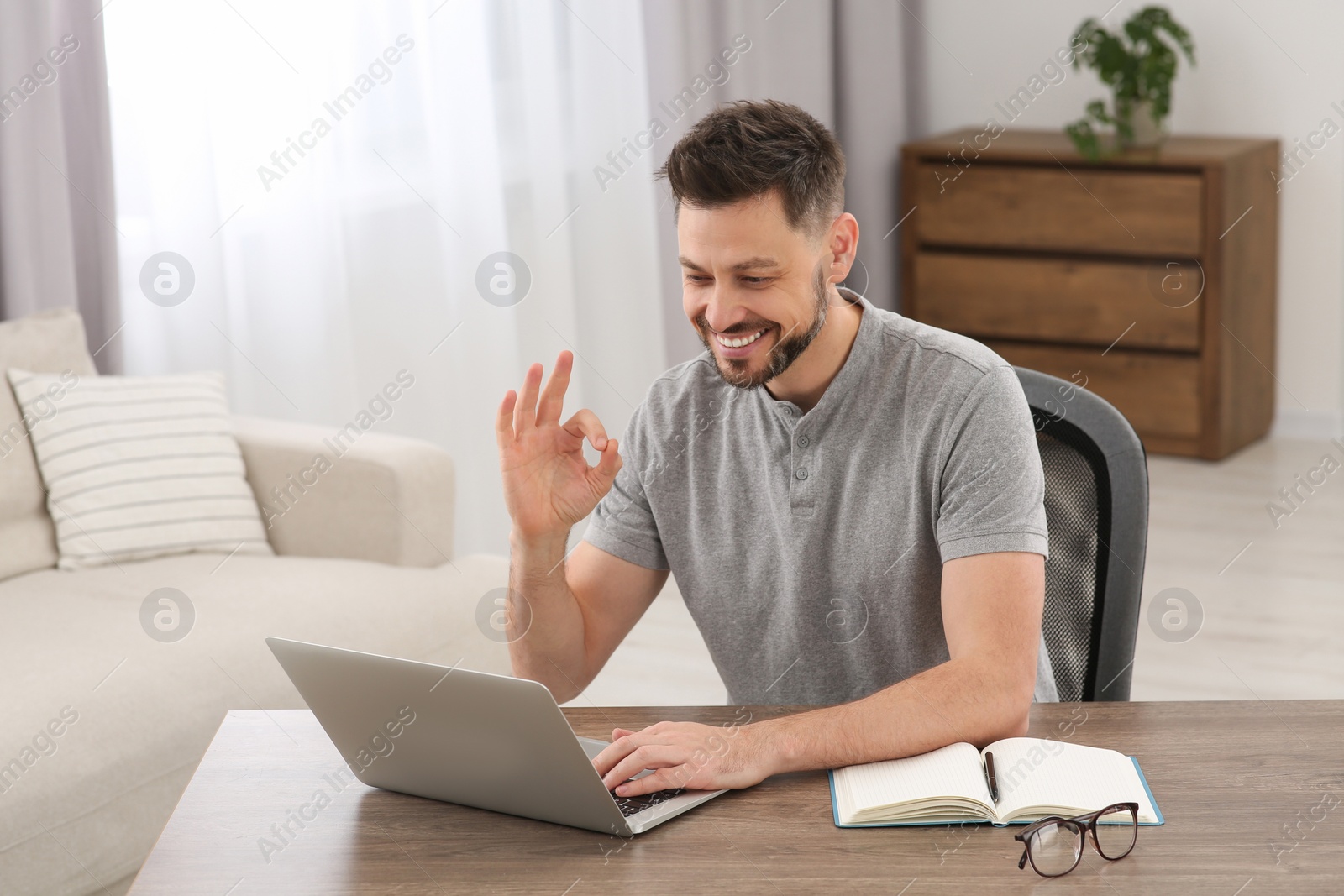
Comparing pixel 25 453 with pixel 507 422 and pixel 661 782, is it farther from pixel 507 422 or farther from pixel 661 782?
pixel 661 782

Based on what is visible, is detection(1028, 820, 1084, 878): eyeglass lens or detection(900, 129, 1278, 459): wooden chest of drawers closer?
detection(1028, 820, 1084, 878): eyeglass lens

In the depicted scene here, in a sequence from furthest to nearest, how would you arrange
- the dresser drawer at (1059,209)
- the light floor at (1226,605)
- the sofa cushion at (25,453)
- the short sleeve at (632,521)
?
1. the dresser drawer at (1059,209)
2. the light floor at (1226,605)
3. the sofa cushion at (25,453)
4. the short sleeve at (632,521)

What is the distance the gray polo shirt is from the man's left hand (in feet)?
1.03

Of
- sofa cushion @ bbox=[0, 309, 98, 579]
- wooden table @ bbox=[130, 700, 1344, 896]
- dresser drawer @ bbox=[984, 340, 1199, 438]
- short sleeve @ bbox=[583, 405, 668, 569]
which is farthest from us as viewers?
dresser drawer @ bbox=[984, 340, 1199, 438]

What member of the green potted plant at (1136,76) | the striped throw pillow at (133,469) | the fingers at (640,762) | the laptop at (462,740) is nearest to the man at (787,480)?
the fingers at (640,762)

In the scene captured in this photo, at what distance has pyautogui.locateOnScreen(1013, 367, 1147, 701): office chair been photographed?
1468 millimetres

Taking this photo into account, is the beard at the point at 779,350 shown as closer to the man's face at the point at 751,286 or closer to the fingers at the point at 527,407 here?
the man's face at the point at 751,286

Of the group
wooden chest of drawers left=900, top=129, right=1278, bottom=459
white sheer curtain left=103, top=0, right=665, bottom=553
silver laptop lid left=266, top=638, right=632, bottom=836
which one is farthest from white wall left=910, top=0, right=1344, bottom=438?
silver laptop lid left=266, top=638, right=632, bottom=836

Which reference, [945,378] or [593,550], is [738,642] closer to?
[593,550]

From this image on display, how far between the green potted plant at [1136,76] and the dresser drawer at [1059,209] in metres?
0.13

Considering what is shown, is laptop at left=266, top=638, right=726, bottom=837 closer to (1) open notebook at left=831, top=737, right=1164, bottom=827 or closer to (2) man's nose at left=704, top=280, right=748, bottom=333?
(1) open notebook at left=831, top=737, right=1164, bottom=827

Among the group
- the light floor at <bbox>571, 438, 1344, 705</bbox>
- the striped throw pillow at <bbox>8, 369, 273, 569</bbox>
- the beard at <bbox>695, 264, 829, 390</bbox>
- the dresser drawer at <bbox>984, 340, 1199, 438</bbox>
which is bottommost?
the light floor at <bbox>571, 438, 1344, 705</bbox>

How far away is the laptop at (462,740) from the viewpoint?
3.36 feet

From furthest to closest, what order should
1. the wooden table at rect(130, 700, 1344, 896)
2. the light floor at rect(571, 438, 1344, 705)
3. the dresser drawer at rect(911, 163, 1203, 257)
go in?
1. the dresser drawer at rect(911, 163, 1203, 257)
2. the light floor at rect(571, 438, 1344, 705)
3. the wooden table at rect(130, 700, 1344, 896)
